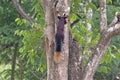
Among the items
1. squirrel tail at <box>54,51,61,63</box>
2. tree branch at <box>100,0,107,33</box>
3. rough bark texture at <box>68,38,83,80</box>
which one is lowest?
rough bark texture at <box>68,38,83,80</box>

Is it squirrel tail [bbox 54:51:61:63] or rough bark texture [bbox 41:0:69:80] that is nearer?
squirrel tail [bbox 54:51:61:63]

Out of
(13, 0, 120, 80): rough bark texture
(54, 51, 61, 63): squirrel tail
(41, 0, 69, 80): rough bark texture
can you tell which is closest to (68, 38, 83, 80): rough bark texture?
(13, 0, 120, 80): rough bark texture

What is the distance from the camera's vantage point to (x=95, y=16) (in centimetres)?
868

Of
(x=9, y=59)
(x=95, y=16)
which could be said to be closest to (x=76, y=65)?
(x=95, y=16)

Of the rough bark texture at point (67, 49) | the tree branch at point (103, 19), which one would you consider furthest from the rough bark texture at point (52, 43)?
the tree branch at point (103, 19)

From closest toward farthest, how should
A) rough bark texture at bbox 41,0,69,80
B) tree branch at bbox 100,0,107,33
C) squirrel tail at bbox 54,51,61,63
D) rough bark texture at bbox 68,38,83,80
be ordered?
1. squirrel tail at bbox 54,51,61,63
2. rough bark texture at bbox 41,0,69,80
3. tree branch at bbox 100,0,107,33
4. rough bark texture at bbox 68,38,83,80

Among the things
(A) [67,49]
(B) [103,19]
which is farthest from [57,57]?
(B) [103,19]

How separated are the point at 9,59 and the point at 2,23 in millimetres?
1637

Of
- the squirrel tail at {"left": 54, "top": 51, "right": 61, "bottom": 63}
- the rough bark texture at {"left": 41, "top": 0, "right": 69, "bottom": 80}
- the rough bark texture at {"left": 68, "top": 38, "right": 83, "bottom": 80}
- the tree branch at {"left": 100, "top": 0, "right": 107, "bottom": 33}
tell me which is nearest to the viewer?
the squirrel tail at {"left": 54, "top": 51, "right": 61, "bottom": 63}

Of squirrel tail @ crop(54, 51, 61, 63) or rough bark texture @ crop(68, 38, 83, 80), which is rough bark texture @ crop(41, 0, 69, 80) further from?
rough bark texture @ crop(68, 38, 83, 80)

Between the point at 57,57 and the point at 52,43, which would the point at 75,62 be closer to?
the point at 52,43

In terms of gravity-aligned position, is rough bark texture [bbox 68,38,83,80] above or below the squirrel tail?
below

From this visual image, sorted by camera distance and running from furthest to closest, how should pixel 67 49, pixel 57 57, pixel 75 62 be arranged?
1. pixel 75 62
2. pixel 67 49
3. pixel 57 57

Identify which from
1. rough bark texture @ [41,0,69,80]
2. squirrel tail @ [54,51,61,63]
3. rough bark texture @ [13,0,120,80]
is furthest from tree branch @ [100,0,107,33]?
squirrel tail @ [54,51,61,63]
